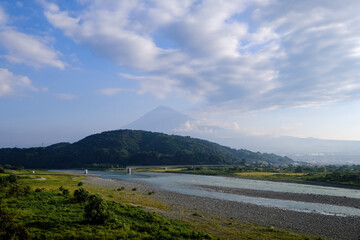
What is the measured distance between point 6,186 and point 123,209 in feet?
69.0

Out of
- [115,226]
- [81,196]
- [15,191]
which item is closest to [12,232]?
[115,226]

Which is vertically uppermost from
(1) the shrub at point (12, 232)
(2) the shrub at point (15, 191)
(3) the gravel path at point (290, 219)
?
(1) the shrub at point (12, 232)

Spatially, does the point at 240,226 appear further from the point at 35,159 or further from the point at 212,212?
the point at 35,159

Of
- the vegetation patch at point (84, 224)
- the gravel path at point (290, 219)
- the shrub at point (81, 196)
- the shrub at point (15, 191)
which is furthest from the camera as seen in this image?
the shrub at point (15, 191)

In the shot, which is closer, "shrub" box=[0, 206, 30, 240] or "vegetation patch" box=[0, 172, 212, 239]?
"shrub" box=[0, 206, 30, 240]

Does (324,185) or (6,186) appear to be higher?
(6,186)

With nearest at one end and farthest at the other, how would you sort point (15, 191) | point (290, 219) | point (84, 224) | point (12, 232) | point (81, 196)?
point (12, 232) → point (84, 224) → point (290, 219) → point (81, 196) → point (15, 191)

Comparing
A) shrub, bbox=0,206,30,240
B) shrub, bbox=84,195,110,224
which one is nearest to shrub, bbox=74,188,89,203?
shrub, bbox=84,195,110,224

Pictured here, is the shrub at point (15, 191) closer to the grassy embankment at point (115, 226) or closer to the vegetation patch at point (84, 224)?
the grassy embankment at point (115, 226)

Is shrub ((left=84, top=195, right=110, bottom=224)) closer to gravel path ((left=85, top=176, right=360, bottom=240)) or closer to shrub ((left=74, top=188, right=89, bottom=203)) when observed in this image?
shrub ((left=74, top=188, right=89, bottom=203))

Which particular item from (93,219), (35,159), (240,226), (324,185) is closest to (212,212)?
(240,226)

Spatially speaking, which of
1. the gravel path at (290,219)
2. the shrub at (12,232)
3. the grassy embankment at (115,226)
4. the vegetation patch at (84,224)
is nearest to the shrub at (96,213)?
the vegetation patch at (84,224)

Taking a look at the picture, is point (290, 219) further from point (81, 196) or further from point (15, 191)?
point (15, 191)

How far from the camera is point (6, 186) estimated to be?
3456 centimetres
